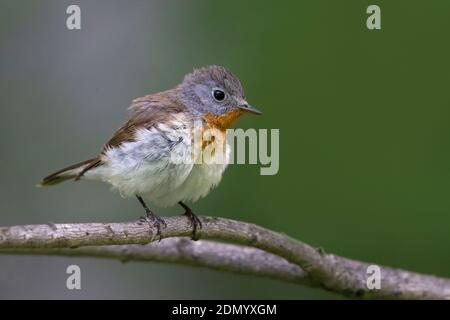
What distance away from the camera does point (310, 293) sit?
21.8 feet

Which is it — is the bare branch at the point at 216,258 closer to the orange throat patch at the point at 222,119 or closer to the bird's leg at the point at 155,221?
the bird's leg at the point at 155,221

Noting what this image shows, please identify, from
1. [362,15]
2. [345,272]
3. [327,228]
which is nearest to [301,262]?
[345,272]

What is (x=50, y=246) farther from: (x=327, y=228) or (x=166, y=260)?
(x=327, y=228)

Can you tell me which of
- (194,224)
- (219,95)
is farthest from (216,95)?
(194,224)

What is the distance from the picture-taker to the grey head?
5234 mm

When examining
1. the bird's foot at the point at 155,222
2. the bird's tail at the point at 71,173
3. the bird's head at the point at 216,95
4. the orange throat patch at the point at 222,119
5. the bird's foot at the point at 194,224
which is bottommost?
the bird's foot at the point at 194,224

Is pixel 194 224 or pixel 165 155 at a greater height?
pixel 165 155

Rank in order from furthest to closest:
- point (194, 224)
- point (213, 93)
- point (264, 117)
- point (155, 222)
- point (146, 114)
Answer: point (264, 117) → point (213, 93) → point (146, 114) → point (194, 224) → point (155, 222)

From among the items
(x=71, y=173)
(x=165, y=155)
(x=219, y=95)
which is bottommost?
(x=71, y=173)

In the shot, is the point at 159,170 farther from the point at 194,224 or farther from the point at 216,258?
the point at 216,258

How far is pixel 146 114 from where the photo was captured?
5.03 metres

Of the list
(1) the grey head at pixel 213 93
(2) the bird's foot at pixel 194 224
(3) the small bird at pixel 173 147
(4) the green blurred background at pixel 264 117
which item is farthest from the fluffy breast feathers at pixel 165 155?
(4) the green blurred background at pixel 264 117

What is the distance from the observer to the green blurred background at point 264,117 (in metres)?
6.34

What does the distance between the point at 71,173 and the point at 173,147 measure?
1056 millimetres
